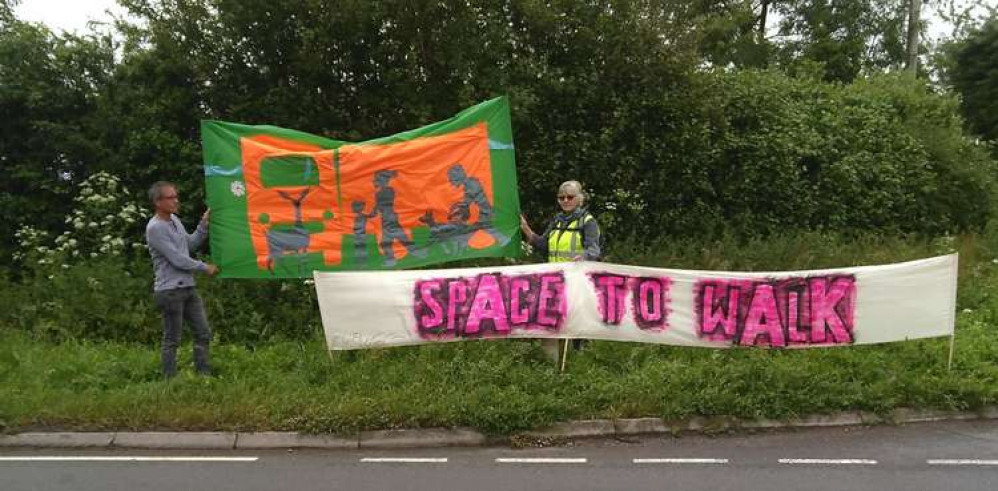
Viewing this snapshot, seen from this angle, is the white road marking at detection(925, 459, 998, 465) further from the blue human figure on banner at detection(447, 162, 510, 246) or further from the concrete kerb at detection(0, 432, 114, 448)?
the concrete kerb at detection(0, 432, 114, 448)

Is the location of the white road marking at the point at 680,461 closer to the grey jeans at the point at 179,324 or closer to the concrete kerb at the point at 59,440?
the grey jeans at the point at 179,324

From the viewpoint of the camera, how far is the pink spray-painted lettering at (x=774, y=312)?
6.78 metres

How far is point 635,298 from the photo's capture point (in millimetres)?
6723

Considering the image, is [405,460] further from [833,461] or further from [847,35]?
[847,35]

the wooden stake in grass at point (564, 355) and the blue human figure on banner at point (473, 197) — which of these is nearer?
the wooden stake in grass at point (564, 355)

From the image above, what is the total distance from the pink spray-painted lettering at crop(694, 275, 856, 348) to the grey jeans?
4.56 metres

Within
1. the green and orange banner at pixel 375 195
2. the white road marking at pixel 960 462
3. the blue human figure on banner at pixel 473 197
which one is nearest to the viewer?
the white road marking at pixel 960 462

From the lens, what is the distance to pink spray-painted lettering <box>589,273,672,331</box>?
667 centimetres

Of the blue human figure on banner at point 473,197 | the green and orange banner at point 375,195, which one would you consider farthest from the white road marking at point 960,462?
the blue human figure on banner at point 473,197

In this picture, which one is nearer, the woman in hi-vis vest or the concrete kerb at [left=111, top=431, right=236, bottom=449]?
the concrete kerb at [left=111, top=431, right=236, bottom=449]

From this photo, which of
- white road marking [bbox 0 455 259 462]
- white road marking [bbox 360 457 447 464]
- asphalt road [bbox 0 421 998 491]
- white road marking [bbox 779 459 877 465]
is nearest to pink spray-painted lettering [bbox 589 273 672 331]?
asphalt road [bbox 0 421 998 491]

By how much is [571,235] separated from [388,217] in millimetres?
2097

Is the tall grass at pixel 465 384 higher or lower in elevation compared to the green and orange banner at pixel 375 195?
lower

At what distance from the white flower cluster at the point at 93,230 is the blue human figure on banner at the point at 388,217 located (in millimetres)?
3404
